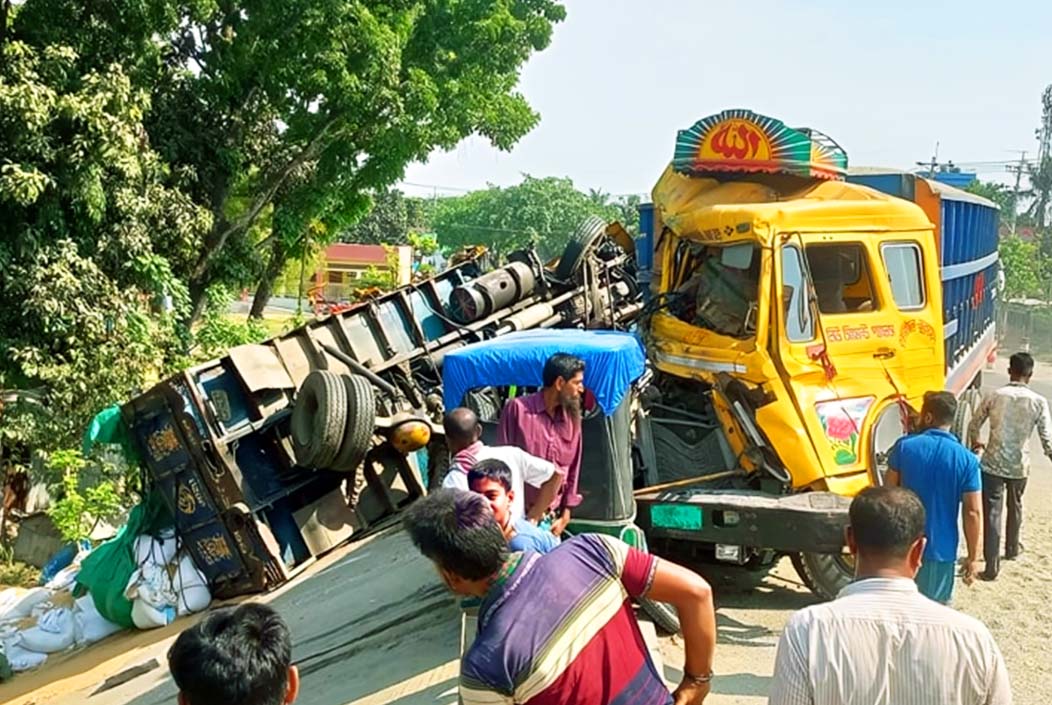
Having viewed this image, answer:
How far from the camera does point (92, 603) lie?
320 inches

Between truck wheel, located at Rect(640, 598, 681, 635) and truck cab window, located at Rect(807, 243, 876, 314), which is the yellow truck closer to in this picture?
truck cab window, located at Rect(807, 243, 876, 314)

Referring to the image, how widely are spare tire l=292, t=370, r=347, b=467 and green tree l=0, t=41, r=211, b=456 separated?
484cm

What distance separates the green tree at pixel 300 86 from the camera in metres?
12.5

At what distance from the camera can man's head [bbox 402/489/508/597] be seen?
229 cm

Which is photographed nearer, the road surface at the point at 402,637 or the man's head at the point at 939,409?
the man's head at the point at 939,409

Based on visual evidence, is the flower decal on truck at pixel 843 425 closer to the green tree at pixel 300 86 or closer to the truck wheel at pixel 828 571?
the truck wheel at pixel 828 571

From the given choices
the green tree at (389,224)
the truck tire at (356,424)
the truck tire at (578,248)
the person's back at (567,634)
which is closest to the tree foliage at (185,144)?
the truck tire at (578,248)

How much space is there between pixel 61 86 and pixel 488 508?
10.6 metres

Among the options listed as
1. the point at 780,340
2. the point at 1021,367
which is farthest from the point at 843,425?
the point at 1021,367

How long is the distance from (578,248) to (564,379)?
6.02 metres

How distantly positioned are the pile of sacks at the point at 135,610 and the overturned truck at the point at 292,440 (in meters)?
0.16

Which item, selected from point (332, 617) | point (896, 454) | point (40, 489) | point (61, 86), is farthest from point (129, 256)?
point (896, 454)

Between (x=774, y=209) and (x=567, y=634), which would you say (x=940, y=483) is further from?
→ (x=567, y=634)

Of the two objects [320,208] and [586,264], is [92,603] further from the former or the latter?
[320,208]
